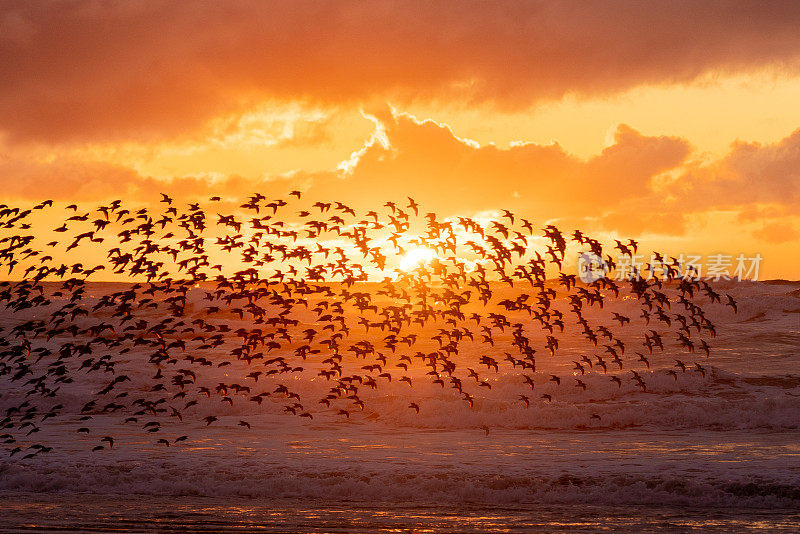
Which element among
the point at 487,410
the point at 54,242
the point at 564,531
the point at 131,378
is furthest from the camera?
the point at 131,378

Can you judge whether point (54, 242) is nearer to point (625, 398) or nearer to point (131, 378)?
point (131, 378)

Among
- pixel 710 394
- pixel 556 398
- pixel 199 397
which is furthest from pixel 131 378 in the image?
pixel 710 394

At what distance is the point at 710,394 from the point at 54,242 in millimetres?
23898

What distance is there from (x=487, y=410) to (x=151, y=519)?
1512cm

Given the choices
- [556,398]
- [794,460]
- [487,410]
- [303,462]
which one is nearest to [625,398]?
[556,398]

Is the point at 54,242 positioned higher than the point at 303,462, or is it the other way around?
the point at 54,242

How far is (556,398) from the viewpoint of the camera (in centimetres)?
3170

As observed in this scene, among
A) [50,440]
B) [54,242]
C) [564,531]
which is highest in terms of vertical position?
[54,242]

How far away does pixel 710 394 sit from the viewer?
103ft

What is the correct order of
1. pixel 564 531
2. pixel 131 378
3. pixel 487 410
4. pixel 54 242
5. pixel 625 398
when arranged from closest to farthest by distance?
pixel 564 531
pixel 54 242
pixel 487 410
pixel 625 398
pixel 131 378

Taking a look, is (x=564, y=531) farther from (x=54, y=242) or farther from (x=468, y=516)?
(x=54, y=242)

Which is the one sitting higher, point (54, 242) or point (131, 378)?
point (54, 242)

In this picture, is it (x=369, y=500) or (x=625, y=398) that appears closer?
(x=369, y=500)

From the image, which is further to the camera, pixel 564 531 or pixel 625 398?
pixel 625 398
